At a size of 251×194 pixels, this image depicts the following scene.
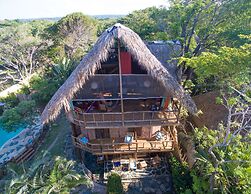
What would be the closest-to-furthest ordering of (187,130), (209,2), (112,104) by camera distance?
(112,104) < (209,2) < (187,130)

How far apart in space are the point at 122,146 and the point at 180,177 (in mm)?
3951

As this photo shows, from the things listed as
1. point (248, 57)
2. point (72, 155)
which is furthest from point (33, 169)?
point (248, 57)

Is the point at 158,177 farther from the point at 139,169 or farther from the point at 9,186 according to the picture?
the point at 9,186

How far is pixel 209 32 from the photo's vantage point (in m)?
Result: 13.6

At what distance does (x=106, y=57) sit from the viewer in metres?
9.55

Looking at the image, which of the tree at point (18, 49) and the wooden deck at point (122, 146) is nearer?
the wooden deck at point (122, 146)

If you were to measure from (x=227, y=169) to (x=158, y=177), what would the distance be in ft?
14.8

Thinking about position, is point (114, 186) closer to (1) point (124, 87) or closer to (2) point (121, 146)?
(2) point (121, 146)

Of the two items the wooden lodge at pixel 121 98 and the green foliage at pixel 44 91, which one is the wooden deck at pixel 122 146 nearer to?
the wooden lodge at pixel 121 98

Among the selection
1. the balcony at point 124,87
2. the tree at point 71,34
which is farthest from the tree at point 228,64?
the tree at point 71,34

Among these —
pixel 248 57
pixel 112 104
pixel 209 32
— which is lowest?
pixel 112 104

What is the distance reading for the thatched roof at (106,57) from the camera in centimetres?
921

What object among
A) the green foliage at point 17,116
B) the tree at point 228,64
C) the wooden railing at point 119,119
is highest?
the tree at point 228,64

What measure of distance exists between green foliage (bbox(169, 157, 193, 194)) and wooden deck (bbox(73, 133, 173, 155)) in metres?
1.08
